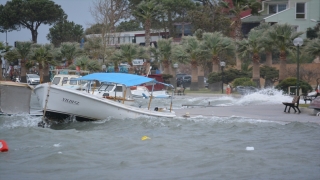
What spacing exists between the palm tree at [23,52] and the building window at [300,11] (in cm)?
2911

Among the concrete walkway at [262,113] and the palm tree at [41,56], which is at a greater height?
the palm tree at [41,56]

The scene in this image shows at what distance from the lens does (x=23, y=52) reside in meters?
59.4

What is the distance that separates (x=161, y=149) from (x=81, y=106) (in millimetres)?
7319

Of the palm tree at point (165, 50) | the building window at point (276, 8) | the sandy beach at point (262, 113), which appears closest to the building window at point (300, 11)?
the building window at point (276, 8)

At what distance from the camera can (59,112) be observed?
946 inches

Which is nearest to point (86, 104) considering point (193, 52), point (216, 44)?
point (216, 44)

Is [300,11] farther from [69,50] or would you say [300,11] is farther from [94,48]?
[69,50]

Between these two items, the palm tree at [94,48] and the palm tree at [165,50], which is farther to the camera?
the palm tree at [94,48]

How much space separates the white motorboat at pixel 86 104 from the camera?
2380 cm

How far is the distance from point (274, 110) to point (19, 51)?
38.5m

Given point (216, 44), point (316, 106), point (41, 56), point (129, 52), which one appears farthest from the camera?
point (41, 56)

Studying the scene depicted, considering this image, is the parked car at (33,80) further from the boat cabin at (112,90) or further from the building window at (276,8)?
the boat cabin at (112,90)

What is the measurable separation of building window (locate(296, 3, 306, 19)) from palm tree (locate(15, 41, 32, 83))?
29.1 meters

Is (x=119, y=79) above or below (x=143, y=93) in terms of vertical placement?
above
